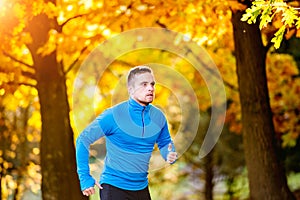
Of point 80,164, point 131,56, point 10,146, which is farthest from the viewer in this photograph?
point 10,146

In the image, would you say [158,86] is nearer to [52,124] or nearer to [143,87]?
[52,124]

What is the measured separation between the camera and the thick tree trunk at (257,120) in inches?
515

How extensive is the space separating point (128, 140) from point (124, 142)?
48mm

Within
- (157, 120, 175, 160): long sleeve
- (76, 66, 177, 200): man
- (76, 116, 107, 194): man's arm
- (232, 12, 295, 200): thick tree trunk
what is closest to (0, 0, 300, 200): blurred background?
(232, 12, 295, 200): thick tree trunk

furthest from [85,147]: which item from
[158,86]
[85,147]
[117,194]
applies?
[158,86]

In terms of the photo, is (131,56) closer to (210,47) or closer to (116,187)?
(210,47)

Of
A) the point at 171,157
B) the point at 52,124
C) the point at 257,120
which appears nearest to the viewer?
the point at 171,157

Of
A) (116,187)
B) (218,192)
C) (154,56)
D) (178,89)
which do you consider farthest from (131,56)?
(116,187)

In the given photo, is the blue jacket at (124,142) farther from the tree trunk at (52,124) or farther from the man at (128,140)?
the tree trunk at (52,124)

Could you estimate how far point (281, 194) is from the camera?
1311 cm

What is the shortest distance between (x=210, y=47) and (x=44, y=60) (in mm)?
6229

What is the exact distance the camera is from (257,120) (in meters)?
13.2

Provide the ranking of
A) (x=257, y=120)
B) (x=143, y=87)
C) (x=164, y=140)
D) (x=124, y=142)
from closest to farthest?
1. (x=143, y=87)
2. (x=124, y=142)
3. (x=164, y=140)
4. (x=257, y=120)

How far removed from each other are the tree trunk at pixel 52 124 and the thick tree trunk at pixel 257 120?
10.1 ft
